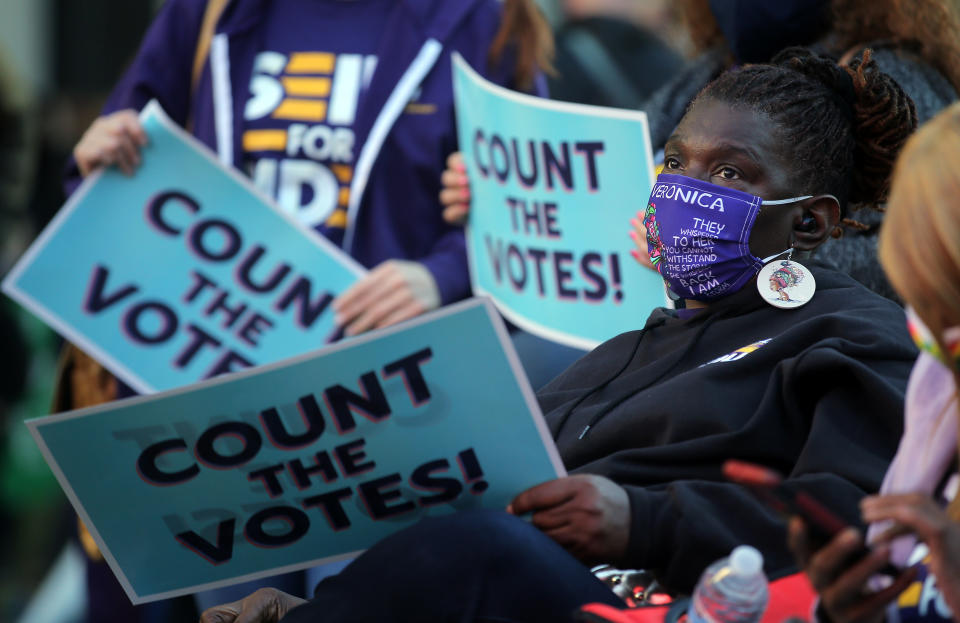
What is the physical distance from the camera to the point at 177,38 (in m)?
3.83

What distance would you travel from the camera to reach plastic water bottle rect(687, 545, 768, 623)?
5.76 ft

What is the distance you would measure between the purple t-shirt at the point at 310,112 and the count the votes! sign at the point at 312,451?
61.9 inches

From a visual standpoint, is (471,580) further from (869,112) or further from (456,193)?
(456,193)

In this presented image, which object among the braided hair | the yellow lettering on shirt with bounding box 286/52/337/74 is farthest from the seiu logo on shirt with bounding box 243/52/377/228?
the braided hair

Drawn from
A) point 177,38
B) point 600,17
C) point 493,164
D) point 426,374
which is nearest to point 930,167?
point 426,374

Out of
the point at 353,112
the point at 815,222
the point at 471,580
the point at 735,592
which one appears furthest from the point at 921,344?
the point at 353,112

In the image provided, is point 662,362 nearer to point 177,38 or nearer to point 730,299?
point 730,299

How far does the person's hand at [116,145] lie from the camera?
12.0 ft

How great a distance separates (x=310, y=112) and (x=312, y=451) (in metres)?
1.71

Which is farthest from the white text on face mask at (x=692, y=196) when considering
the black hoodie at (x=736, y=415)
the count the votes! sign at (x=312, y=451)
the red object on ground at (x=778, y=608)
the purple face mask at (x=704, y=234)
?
the red object on ground at (x=778, y=608)

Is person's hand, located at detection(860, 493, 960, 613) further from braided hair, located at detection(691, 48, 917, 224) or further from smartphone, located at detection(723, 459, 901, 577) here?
braided hair, located at detection(691, 48, 917, 224)

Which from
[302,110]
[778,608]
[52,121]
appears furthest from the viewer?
[52,121]

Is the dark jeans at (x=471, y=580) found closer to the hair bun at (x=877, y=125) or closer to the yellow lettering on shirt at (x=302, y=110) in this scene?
the hair bun at (x=877, y=125)

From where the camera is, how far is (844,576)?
1.66 meters
